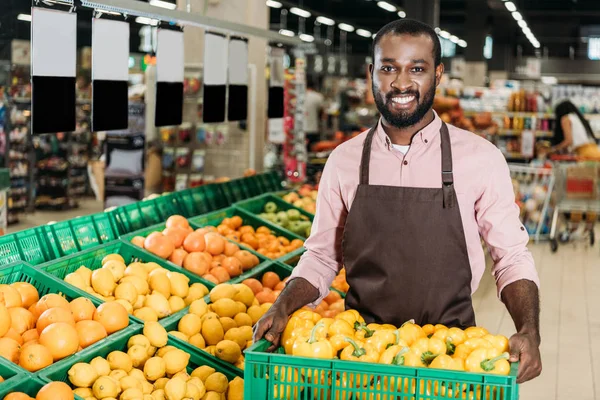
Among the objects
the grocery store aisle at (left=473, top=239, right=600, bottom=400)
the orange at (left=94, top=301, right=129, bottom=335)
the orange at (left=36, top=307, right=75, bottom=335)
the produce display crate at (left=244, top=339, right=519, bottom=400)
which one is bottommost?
the grocery store aisle at (left=473, top=239, right=600, bottom=400)

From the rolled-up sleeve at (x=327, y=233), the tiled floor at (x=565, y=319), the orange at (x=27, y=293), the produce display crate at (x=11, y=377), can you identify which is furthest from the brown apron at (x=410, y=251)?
the tiled floor at (x=565, y=319)

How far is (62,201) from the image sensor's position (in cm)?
1516

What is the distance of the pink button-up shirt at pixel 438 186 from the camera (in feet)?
8.32

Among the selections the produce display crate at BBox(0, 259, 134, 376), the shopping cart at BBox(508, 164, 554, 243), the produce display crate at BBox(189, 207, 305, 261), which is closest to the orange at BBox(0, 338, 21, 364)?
the produce display crate at BBox(0, 259, 134, 376)

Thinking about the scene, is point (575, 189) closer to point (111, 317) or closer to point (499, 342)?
point (111, 317)

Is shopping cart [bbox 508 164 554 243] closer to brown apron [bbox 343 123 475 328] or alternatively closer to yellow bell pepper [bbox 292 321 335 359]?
brown apron [bbox 343 123 475 328]

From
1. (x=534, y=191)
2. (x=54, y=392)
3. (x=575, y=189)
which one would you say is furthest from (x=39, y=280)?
(x=575, y=189)

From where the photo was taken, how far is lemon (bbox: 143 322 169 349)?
3369mm

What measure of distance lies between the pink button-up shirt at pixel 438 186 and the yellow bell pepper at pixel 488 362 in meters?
0.39

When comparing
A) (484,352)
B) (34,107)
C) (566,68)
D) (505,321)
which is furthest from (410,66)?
(566,68)

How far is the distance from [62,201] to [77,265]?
11580 millimetres

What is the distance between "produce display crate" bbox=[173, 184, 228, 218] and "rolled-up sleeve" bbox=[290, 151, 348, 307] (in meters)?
3.19

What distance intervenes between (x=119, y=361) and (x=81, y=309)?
0.98 ft

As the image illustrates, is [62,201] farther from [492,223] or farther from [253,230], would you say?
[492,223]
